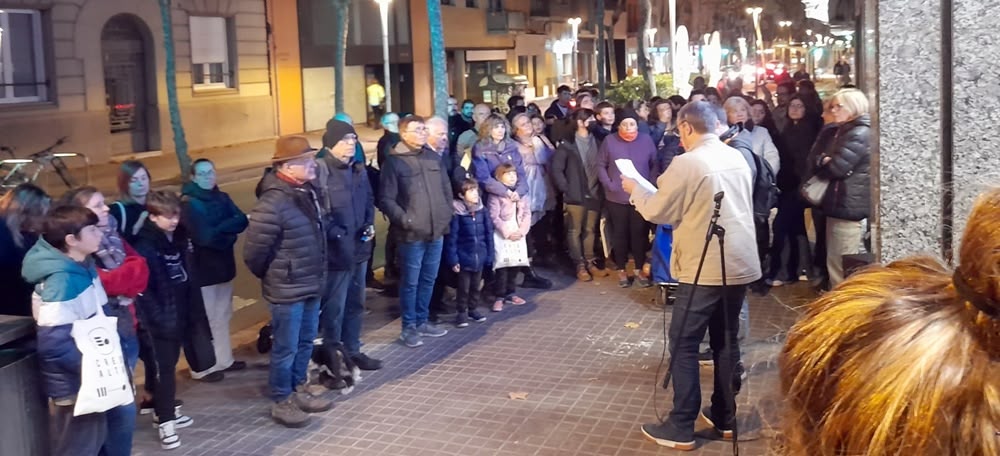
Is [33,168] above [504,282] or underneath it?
above

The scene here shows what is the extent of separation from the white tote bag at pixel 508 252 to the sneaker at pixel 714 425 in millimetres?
3210

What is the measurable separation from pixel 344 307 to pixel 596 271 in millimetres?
4098

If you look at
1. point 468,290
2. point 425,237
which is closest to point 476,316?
point 468,290

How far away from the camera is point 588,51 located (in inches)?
2389

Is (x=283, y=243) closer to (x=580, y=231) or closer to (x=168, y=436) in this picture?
(x=168, y=436)

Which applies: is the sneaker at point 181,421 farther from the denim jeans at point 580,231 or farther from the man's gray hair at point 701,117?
the denim jeans at point 580,231

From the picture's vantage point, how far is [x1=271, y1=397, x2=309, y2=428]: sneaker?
20.3ft

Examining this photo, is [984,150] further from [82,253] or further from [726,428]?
[82,253]

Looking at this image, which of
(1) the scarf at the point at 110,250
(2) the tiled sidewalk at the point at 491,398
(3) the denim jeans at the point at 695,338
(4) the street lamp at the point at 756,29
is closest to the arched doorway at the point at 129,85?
(2) the tiled sidewalk at the point at 491,398

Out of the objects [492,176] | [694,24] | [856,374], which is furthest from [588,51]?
[856,374]

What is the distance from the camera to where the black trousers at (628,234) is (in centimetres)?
999

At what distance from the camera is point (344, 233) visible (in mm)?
6816

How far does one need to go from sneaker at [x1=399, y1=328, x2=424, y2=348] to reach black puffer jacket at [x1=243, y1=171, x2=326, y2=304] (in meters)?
1.91

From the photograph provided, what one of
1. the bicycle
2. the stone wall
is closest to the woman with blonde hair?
the stone wall
